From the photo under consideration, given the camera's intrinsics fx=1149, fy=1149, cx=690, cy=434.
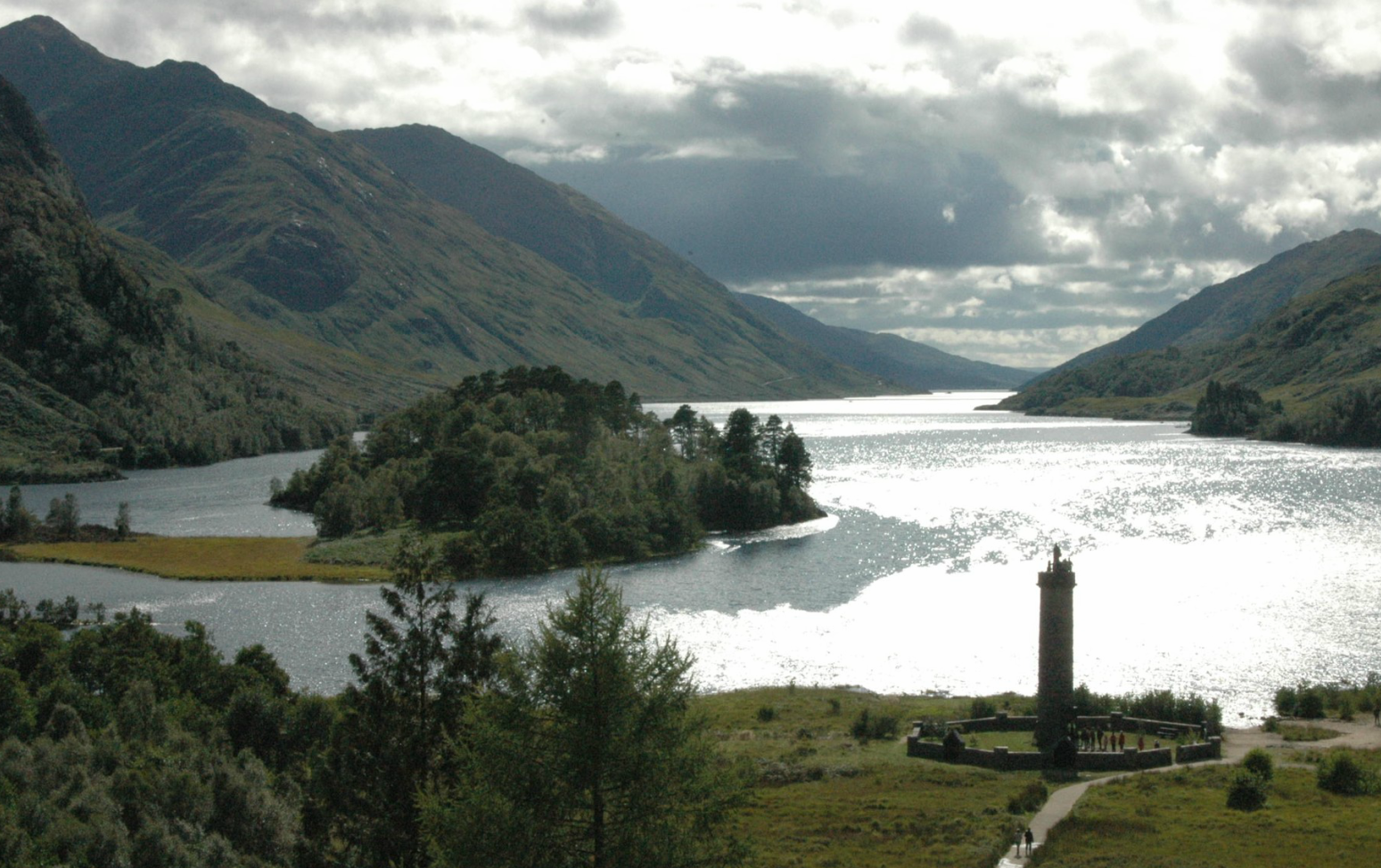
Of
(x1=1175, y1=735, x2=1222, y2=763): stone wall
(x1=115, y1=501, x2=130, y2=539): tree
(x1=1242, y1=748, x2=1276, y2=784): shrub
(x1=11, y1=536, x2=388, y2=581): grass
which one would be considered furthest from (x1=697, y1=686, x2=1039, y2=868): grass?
(x1=115, y1=501, x2=130, y2=539): tree

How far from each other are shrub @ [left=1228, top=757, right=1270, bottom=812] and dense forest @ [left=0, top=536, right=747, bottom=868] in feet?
75.8

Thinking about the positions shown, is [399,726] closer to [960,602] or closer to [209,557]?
[960,602]

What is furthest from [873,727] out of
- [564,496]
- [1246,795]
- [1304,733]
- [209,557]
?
[209,557]

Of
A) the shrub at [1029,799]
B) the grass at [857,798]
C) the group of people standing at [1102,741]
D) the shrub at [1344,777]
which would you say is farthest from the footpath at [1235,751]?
the shrub at [1344,777]

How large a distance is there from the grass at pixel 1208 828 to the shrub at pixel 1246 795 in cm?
41

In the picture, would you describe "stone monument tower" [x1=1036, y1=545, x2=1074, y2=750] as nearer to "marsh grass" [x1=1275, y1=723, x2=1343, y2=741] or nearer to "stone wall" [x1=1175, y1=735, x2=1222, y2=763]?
"stone wall" [x1=1175, y1=735, x2=1222, y2=763]

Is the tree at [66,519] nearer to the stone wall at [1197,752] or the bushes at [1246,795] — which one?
the stone wall at [1197,752]

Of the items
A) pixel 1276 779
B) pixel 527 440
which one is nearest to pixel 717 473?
pixel 527 440

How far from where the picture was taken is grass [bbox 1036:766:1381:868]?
42688 mm

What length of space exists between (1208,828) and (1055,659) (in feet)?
51.5

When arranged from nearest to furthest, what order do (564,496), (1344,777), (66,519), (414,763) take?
(414,763) < (1344,777) < (564,496) < (66,519)

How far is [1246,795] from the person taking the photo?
49.2 meters

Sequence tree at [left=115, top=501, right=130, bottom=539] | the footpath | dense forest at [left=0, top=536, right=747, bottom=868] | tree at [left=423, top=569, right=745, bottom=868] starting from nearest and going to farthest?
1. tree at [left=423, top=569, right=745, bottom=868]
2. dense forest at [left=0, top=536, right=747, bottom=868]
3. the footpath
4. tree at [left=115, top=501, right=130, bottom=539]

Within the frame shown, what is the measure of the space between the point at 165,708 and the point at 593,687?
46496mm
